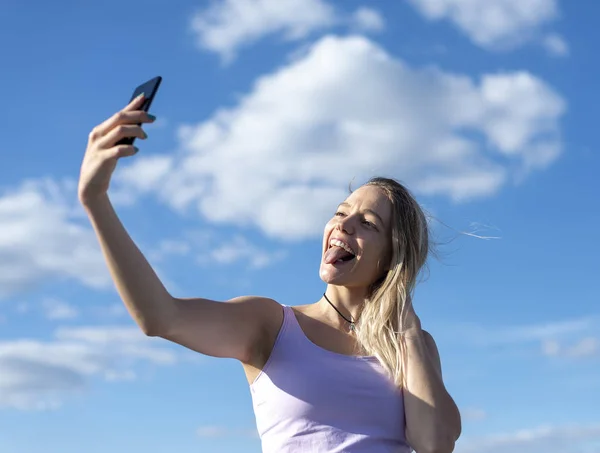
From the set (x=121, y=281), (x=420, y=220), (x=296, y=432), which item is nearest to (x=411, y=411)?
(x=296, y=432)

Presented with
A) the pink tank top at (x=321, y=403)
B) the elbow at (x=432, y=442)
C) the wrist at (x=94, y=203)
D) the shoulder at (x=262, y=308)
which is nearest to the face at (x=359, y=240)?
the shoulder at (x=262, y=308)

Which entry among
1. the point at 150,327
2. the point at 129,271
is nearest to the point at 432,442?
the point at 150,327

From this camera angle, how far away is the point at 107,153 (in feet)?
Answer: 11.8

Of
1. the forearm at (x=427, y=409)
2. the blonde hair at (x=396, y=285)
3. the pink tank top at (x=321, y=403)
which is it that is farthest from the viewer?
the blonde hair at (x=396, y=285)

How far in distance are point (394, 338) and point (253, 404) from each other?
94cm

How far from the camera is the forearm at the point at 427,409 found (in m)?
4.88

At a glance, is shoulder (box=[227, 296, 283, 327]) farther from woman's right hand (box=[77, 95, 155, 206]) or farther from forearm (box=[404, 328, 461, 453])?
woman's right hand (box=[77, 95, 155, 206])

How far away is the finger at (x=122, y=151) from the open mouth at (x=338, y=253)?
2125mm

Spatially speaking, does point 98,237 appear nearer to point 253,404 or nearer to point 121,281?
point 121,281

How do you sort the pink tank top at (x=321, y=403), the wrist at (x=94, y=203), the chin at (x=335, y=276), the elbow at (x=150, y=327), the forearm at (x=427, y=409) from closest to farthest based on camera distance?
1. the wrist at (x=94, y=203)
2. the elbow at (x=150, y=327)
3. the pink tank top at (x=321, y=403)
4. the forearm at (x=427, y=409)
5. the chin at (x=335, y=276)

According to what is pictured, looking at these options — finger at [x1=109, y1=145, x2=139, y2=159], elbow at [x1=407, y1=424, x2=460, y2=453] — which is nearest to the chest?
elbow at [x1=407, y1=424, x2=460, y2=453]

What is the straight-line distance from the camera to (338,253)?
5.45 meters

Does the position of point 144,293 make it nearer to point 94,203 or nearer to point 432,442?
point 94,203

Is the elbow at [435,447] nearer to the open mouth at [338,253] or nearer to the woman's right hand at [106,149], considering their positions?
the open mouth at [338,253]
